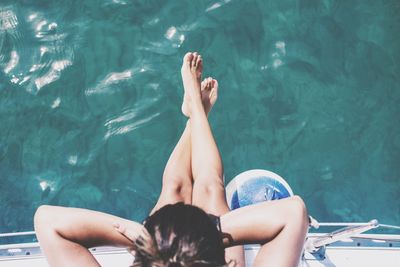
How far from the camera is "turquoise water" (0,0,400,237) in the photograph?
4047mm

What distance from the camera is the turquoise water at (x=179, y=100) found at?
405cm

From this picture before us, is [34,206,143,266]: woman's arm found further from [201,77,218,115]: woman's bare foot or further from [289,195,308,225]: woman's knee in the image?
[201,77,218,115]: woman's bare foot

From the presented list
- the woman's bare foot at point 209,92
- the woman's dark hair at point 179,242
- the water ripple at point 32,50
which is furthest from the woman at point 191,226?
the water ripple at point 32,50

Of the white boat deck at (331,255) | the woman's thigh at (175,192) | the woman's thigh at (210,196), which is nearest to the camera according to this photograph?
the woman's thigh at (210,196)

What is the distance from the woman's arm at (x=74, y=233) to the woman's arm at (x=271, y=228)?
388mm

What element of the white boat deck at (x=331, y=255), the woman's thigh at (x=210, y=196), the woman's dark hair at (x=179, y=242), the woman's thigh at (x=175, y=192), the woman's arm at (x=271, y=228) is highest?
the woman's dark hair at (x=179, y=242)

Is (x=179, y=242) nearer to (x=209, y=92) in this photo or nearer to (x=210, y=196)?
(x=210, y=196)

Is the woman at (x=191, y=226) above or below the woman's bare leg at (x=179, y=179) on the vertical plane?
above

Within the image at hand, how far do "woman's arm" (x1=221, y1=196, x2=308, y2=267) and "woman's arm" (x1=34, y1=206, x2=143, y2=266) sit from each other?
0.39 meters

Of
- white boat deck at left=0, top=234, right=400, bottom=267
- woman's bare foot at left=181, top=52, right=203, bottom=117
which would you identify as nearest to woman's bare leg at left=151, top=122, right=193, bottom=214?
woman's bare foot at left=181, top=52, right=203, bottom=117

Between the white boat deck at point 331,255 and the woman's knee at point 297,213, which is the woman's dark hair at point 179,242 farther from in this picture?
the white boat deck at point 331,255

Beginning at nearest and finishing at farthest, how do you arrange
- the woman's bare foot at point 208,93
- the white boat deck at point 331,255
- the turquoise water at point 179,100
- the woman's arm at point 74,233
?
the woman's arm at point 74,233 → the white boat deck at point 331,255 → the woman's bare foot at point 208,93 → the turquoise water at point 179,100

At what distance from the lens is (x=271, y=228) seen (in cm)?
223

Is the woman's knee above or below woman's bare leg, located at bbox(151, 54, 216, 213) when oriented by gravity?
above
